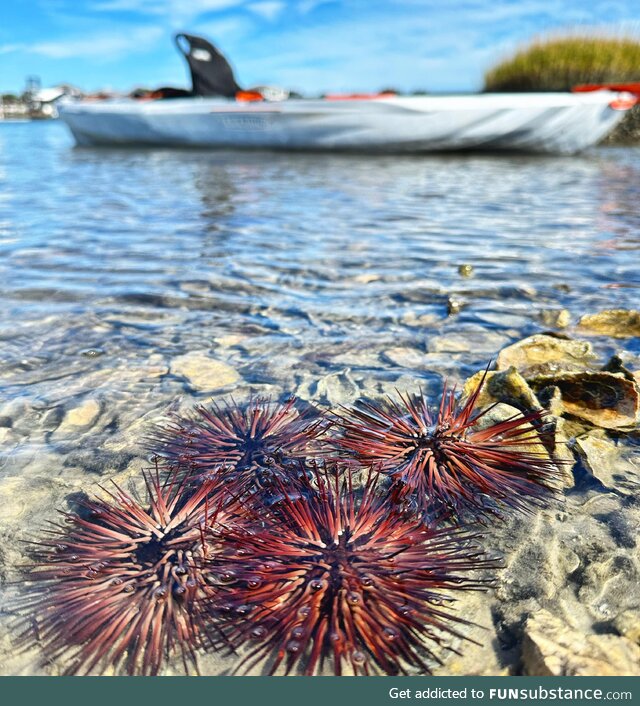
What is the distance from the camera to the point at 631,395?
2.59 m

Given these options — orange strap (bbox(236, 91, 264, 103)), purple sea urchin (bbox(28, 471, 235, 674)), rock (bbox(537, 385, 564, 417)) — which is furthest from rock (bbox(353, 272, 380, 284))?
orange strap (bbox(236, 91, 264, 103))

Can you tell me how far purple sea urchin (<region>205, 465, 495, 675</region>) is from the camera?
4.57 feet

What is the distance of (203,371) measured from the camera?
3.28 meters

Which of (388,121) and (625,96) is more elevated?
(625,96)

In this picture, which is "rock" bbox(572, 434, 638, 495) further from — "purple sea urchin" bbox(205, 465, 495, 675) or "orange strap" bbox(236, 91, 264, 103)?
"orange strap" bbox(236, 91, 264, 103)

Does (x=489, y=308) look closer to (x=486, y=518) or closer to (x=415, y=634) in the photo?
(x=486, y=518)

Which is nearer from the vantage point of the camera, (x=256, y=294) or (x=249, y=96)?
(x=256, y=294)

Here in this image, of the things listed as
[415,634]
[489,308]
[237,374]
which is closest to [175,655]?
[415,634]

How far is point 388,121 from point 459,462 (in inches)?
601

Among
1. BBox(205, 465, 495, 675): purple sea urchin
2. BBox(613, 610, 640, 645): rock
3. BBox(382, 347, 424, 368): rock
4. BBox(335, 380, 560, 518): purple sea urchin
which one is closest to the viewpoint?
BBox(205, 465, 495, 675): purple sea urchin

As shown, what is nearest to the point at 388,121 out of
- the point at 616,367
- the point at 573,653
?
the point at 616,367

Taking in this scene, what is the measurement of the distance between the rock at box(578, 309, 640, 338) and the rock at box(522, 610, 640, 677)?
8.40 feet

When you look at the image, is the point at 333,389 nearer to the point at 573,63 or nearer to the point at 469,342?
the point at 469,342

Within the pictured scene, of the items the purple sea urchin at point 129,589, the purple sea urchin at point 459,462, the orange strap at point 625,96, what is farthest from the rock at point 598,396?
the orange strap at point 625,96
